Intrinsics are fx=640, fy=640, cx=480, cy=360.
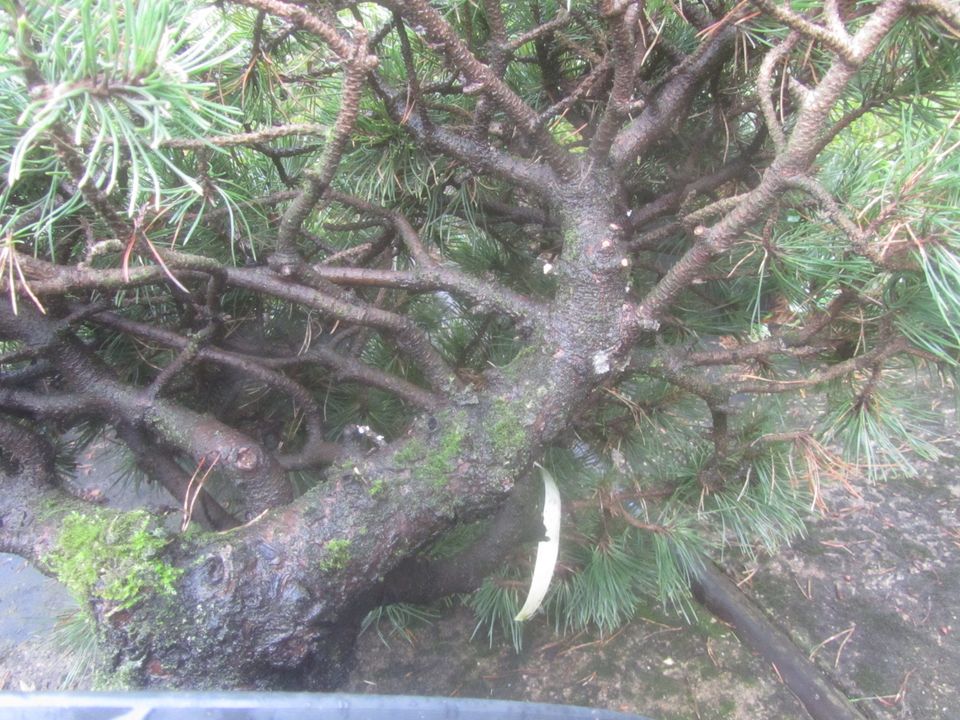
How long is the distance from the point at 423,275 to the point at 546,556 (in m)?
0.26

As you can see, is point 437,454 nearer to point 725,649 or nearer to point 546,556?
point 546,556

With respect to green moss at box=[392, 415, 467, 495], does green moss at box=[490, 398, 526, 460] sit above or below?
above

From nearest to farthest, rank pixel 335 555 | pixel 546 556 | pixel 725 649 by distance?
pixel 335 555
pixel 546 556
pixel 725 649

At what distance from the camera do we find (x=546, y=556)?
55 cm

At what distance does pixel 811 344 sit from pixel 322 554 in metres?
0.40

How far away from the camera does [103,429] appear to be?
641 millimetres

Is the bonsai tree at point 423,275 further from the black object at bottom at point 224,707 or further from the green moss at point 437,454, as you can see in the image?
the black object at bottom at point 224,707

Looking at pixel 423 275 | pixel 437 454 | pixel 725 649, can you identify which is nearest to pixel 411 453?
pixel 437 454

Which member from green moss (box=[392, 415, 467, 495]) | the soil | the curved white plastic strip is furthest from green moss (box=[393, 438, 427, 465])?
the soil

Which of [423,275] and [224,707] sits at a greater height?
[423,275]

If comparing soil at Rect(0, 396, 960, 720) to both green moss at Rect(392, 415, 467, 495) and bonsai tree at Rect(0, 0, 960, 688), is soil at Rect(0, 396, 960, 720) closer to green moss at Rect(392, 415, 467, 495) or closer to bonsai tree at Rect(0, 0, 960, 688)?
bonsai tree at Rect(0, 0, 960, 688)

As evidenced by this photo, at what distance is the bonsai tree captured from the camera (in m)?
0.36

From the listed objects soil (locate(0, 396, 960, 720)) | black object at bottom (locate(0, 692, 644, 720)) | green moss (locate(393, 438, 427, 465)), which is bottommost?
soil (locate(0, 396, 960, 720))

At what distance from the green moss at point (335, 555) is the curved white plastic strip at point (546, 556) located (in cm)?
17
